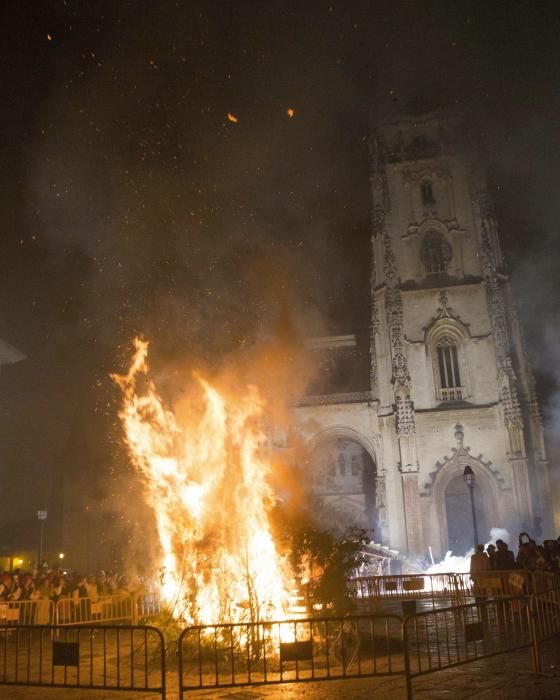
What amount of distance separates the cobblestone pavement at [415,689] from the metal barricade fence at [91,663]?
0.57 feet

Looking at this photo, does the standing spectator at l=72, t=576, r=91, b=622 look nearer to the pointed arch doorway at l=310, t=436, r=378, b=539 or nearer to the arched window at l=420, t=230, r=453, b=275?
the pointed arch doorway at l=310, t=436, r=378, b=539

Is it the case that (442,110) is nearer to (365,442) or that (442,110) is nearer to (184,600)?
(365,442)

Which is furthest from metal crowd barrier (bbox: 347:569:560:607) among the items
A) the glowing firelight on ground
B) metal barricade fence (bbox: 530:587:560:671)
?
the glowing firelight on ground

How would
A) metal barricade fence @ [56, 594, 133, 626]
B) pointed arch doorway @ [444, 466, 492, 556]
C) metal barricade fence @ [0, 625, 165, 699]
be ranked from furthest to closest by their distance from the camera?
pointed arch doorway @ [444, 466, 492, 556] < metal barricade fence @ [56, 594, 133, 626] < metal barricade fence @ [0, 625, 165, 699]

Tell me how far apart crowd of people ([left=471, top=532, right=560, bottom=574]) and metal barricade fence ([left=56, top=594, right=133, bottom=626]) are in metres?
8.66

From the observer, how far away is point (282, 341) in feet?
124

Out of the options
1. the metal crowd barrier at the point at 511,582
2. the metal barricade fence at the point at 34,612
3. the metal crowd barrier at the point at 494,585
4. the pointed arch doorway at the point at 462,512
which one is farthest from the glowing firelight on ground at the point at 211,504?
the pointed arch doorway at the point at 462,512

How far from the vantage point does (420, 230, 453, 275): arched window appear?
1489 inches

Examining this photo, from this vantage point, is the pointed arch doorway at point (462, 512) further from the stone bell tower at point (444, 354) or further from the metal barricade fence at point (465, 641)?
the metal barricade fence at point (465, 641)

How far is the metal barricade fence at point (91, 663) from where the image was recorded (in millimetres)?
7371

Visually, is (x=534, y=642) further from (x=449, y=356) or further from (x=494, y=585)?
(x=449, y=356)

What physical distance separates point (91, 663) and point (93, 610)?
7381 millimetres

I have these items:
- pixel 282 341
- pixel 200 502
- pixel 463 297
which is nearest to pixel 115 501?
pixel 282 341

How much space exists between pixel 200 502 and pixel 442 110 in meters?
36.5
